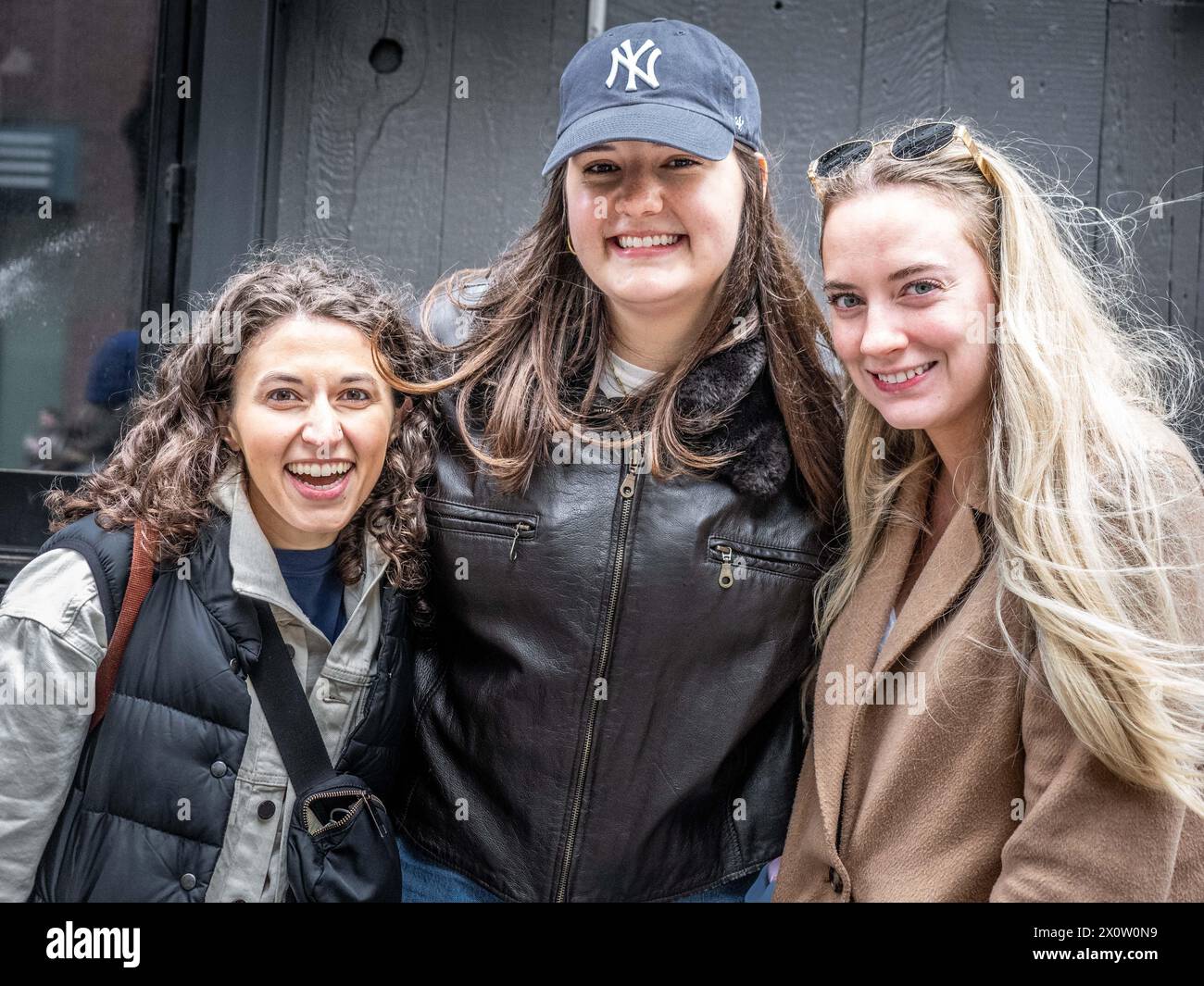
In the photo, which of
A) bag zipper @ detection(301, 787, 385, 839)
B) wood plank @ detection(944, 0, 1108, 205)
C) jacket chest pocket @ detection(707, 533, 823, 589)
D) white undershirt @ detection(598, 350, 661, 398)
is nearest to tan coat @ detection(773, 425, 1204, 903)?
jacket chest pocket @ detection(707, 533, 823, 589)

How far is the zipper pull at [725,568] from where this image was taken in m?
2.00

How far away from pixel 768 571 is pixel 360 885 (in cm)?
91

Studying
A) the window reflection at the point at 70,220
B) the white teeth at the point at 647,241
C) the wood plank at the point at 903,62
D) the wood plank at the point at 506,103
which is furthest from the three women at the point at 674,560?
the window reflection at the point at 70,220

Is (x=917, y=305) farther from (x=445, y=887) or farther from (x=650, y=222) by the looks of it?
(x=445, y=887)

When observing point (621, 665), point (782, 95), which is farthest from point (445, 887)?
point (782, 95)

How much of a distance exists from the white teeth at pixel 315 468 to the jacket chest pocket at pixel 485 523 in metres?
0.22

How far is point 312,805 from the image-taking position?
5.95 feet

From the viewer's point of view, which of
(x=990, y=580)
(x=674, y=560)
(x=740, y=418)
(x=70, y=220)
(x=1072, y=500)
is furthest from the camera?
(x=70, y=220)

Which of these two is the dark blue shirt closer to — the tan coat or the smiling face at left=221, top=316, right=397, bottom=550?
the smiling face at left=221, top=316, right=397, bottom=550

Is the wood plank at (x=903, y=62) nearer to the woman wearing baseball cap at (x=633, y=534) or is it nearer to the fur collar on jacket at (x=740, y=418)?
the woman wearing baseball cap at (x=633, y=534)

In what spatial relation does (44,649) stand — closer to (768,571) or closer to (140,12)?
(768,571)

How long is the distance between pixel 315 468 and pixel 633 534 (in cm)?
58

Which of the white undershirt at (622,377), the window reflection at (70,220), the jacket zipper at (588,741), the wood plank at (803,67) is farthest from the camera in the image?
the wood plank at (803,67)

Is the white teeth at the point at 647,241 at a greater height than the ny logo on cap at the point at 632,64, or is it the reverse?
the ny logo on cap at the point at 632,64
